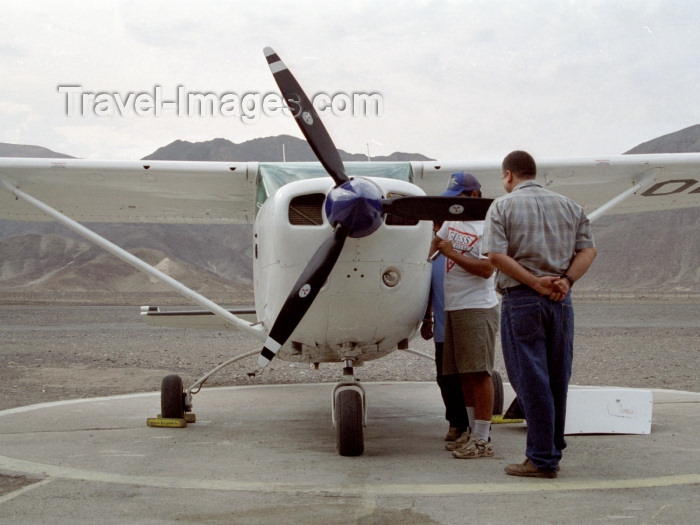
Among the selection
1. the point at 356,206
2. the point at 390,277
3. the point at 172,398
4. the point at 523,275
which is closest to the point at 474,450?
the point at 390,277

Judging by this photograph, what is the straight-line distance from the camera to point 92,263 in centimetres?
8538

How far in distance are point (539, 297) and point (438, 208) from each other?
1.10 metres

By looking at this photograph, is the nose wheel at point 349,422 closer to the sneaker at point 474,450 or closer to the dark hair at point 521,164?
the sneaker at point 474,450

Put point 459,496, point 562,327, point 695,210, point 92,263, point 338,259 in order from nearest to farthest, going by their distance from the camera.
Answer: point 459,496 < point 562,327 < point 338,259 < point 92,263 < point 695,210

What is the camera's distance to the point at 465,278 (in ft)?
17.4

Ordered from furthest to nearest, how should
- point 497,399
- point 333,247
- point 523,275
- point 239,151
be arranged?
point 239,151, point 497,399, point 333,247, point 523,275

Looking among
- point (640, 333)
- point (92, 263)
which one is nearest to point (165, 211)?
point (640, 333)

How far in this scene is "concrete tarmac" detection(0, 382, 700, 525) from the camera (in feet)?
11.6

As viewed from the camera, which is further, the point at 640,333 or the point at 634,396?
the point at 640,333

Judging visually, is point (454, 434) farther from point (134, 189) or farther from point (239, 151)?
point (239, 151)

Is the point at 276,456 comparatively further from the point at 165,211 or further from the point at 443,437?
the point at 165,211

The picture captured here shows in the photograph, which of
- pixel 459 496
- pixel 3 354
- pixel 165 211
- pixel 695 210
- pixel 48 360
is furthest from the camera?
pixel 695 210

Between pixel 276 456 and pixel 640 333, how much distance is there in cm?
2073

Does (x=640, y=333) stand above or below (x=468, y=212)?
below
